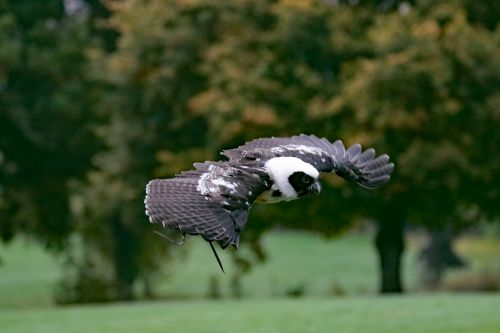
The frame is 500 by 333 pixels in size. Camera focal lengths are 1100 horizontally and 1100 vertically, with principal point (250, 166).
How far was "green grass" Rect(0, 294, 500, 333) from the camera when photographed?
46.3ft

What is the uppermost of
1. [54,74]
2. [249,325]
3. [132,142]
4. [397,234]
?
[54,74]

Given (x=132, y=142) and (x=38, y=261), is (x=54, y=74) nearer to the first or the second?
(x=132, y=142)

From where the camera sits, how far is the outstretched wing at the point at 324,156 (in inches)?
323

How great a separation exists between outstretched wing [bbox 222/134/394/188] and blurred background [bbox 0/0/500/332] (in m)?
7.16

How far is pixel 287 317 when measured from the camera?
15062 millimetres

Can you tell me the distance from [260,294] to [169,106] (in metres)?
4.72

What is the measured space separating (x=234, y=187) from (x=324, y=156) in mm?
1358

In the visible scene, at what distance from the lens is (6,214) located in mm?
21875

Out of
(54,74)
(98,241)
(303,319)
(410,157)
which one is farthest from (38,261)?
(303,319)

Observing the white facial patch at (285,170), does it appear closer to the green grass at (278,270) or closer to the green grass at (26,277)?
the green grass at (278,270)

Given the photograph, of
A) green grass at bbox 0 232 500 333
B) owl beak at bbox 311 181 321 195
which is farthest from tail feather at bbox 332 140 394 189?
green grass at bbox 0 232 500 333

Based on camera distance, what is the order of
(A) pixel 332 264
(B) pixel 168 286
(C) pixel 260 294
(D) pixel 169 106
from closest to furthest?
(D) pixel 169 106, (C) pixel 260 294, (B) pixel 168 286, (A) pixel 332 264

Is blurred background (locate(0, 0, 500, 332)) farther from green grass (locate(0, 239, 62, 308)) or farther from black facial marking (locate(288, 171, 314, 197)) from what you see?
black facial marking (locate(288, 171, 314, 197))

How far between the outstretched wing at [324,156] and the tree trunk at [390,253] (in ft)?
40.1
